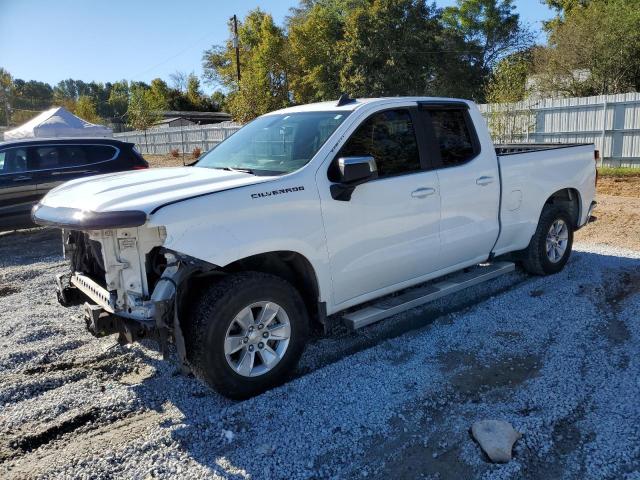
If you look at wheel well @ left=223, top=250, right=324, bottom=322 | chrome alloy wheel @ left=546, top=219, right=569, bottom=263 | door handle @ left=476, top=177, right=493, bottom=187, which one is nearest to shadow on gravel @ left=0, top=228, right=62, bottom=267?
wheel well @ left=223, top=250, right=324, bottom=322

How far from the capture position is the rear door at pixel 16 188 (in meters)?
9.57

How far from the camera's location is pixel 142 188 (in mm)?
3768

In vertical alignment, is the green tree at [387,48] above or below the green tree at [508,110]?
above

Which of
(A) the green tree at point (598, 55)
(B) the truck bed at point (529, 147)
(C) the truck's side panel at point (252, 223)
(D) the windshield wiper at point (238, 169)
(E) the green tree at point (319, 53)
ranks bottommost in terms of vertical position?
(C) the truck's side panel at point (252, 223)

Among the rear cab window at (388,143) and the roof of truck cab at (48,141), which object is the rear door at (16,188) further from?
the rear cab window at (388,143)

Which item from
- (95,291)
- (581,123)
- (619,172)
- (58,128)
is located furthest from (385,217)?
(58,128)

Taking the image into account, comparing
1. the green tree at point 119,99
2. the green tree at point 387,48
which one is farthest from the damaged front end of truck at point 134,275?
the green tree at point 119,99

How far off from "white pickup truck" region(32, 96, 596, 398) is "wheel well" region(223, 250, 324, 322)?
11 mm

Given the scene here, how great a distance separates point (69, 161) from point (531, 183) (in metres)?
8.23

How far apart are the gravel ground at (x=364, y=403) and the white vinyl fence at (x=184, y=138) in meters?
25.2

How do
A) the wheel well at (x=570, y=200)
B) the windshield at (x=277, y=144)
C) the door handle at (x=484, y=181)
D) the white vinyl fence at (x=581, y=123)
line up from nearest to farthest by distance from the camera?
the windshield at (x=277, y=144)
the door handle at (x=484, y=181)
the wheel well at (x=570, y=200)
the white vinyl fence at (x=581, y=123)

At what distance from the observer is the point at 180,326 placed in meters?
3.58

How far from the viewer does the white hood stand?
11.3 feet

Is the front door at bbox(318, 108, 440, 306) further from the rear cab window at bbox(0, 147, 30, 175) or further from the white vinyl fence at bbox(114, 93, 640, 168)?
the white vinyl fence at bbox(114, 93, 640, 168)
